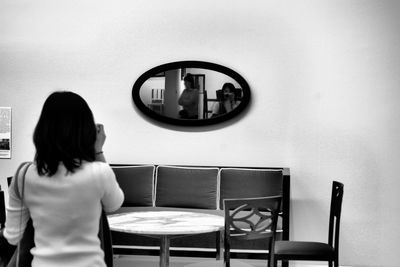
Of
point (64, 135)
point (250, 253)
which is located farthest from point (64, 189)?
point (250, 253)

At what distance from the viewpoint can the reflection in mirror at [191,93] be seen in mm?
5604

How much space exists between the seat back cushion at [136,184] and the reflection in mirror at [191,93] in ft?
2.26

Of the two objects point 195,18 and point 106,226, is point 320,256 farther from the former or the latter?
point 195,18

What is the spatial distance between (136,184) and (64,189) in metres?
3.51

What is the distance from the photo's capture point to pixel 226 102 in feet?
18.4

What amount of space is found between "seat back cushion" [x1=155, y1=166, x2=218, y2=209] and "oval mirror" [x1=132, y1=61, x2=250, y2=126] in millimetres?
556

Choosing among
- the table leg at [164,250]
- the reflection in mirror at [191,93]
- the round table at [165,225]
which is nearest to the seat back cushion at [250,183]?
the reflection in mirror at [191,93]

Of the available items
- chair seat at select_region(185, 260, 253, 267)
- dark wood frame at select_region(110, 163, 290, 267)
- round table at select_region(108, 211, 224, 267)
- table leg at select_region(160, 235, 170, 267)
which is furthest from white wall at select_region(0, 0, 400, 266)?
table leg at select_region(160, 235, 170, 267)

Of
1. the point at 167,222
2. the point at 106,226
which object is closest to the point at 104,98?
the point at 167,222

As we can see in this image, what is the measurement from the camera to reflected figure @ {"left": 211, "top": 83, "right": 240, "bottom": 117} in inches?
220

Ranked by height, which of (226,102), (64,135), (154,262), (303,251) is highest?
(226,102)

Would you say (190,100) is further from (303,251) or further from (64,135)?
(64,135)

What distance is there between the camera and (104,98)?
573 centimetres

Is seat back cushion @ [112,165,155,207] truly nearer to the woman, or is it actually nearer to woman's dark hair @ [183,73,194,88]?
woman's dark hair @ [183,73,194,88]
